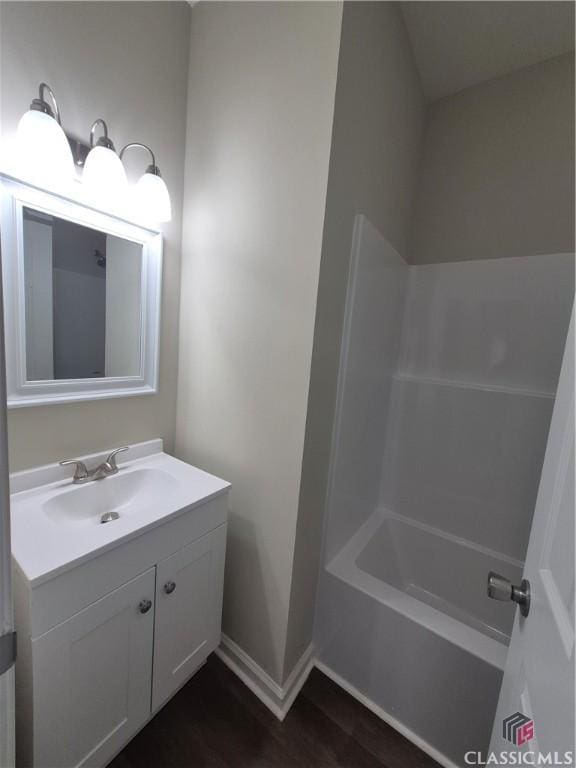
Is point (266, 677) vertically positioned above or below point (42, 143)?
below

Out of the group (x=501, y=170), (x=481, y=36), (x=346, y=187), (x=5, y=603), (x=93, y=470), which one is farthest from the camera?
(x=501, y=170)

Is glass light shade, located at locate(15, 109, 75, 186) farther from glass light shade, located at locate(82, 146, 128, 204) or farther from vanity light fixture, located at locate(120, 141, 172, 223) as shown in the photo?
vanity light fixture, located at locate(120, 141, 172, 223)

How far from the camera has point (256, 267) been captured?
3.83 ft

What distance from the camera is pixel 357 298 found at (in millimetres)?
1270

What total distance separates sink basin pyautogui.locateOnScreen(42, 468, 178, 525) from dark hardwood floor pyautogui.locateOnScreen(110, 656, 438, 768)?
30.7 inches

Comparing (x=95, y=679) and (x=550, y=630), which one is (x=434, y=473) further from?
(x=95, y=679)

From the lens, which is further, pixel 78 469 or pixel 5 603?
pixel 78 469

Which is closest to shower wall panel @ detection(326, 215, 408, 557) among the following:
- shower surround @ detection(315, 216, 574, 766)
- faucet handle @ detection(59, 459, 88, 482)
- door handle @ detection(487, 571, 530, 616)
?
shower surround @ detection(315, 216, 574, 766)

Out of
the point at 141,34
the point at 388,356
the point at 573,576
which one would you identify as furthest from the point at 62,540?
the point at 141,34

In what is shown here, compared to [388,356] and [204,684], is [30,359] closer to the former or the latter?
[204,684]

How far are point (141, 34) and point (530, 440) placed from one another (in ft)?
7.74

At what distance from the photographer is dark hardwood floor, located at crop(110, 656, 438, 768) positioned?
3.47 ft

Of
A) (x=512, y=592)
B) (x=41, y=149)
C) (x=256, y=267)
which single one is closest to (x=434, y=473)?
(x=512, y=592)

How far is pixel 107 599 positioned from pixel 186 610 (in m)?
0.35
